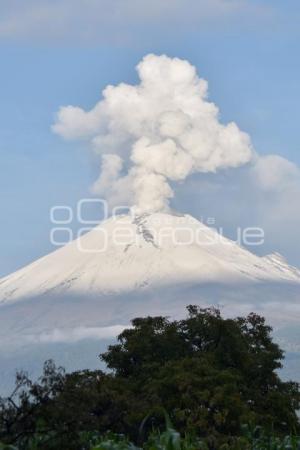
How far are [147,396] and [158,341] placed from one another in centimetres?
1089

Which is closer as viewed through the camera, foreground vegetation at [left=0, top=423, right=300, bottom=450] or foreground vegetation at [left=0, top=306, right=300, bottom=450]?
foreground vegetation at [left=0, top=423, right=300, bottom=450]

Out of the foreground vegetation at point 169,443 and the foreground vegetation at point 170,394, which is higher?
the foreground vegetation at point 170,394

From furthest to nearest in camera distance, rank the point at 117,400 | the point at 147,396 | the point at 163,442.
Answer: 1. the point at 147,396
2. the point at 117,400
3. the point at 163,442

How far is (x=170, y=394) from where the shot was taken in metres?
46.1

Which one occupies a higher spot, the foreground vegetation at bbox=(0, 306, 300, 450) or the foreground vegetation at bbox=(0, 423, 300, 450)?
the foreground vegetation at bbox=(0, 306, 300, 450)

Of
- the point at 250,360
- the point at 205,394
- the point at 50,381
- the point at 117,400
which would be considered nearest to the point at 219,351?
the point at 250,360

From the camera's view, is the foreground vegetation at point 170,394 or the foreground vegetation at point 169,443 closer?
the foreground vegetation at point 169,443

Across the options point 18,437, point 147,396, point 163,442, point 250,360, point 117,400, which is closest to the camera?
point 163,442

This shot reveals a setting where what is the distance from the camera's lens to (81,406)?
20.0m

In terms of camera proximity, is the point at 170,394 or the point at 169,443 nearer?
the point at 169,443

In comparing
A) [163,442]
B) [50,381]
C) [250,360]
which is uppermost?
[250,360]

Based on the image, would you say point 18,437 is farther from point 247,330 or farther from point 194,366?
point 247,330

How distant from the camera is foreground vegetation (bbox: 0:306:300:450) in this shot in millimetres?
19016

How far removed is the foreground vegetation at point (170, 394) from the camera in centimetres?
1902
